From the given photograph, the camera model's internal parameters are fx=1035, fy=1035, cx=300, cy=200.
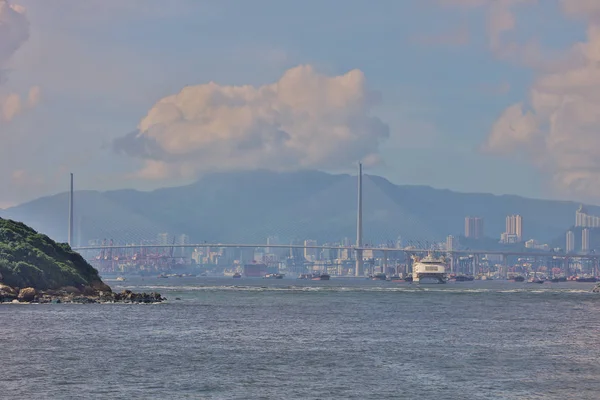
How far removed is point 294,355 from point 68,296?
59738mm

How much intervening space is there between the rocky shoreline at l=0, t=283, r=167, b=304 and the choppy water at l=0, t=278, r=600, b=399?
11621 millimetres

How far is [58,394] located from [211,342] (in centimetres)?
2245

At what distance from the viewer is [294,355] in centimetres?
5909

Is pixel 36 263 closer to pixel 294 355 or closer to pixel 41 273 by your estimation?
pixel 41 273

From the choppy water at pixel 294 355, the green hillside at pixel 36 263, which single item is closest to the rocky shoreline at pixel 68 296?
the green hillside at pixel 36 263

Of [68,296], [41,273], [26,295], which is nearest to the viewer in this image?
[26,295]

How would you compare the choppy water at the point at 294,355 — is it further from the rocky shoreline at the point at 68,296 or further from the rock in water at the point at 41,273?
the rock in water at the point at 41,273

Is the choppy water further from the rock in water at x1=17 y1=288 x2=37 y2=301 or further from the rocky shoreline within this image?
the rocky shoreline

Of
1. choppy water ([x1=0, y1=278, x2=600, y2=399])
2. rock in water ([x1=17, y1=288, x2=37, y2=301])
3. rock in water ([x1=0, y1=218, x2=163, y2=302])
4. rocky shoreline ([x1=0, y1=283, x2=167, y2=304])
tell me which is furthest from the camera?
rock in water ([x1=0, y1=218, x2=163, y2=302])

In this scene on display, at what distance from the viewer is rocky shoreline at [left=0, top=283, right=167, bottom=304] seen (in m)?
108

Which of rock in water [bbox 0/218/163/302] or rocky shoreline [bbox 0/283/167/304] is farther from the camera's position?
rock in water [bbox 0/218/163/302]

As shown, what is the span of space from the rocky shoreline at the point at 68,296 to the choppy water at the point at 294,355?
11.6 m

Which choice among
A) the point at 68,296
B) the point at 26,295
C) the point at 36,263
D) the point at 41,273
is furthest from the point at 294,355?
the point at 36,263

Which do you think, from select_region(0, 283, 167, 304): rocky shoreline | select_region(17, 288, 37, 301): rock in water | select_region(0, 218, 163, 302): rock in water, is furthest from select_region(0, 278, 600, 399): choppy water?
select_region(0, 218, 163, 302): rock in water
